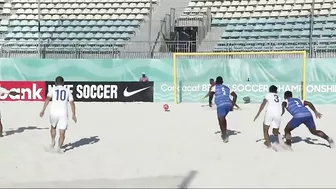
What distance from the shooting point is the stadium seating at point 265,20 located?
26.2 meters

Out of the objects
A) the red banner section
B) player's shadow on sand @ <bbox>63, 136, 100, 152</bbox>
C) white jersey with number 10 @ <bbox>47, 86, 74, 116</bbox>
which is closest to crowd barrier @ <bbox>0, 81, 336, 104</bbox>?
the red banner section

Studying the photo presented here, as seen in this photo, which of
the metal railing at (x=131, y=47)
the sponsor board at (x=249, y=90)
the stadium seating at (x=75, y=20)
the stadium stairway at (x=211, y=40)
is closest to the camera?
the sponsor board at (x=249, y=90)

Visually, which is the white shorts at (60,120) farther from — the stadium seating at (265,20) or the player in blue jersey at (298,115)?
the stadium seating at (265,20)

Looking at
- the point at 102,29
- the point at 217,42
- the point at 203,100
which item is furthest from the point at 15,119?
the point at 102,29

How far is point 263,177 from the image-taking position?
8.36 meters

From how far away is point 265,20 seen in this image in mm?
28562

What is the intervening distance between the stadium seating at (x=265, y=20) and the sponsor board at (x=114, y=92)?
5043 millimetres

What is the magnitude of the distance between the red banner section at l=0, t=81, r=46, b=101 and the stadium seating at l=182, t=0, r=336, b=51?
8341 millimetres

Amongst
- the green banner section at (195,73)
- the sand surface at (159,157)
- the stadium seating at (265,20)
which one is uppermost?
the stadium seating at (265,20)

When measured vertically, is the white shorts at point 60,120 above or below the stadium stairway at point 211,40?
below

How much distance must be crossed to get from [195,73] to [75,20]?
429 inches

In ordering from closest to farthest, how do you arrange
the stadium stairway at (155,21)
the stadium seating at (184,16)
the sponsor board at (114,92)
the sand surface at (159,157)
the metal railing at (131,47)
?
the sand surface at (159,157) < the sponsor board at (114,92) < the metal railing at (131,47) < the stadium seating at (184,16) < the stadium stairway at (155,21)

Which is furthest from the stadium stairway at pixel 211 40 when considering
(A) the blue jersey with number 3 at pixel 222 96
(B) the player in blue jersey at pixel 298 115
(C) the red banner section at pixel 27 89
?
(B) the player in blue jersey at pixel 298 115

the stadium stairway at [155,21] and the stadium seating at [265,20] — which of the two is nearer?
the stadium seating at [265,20]
